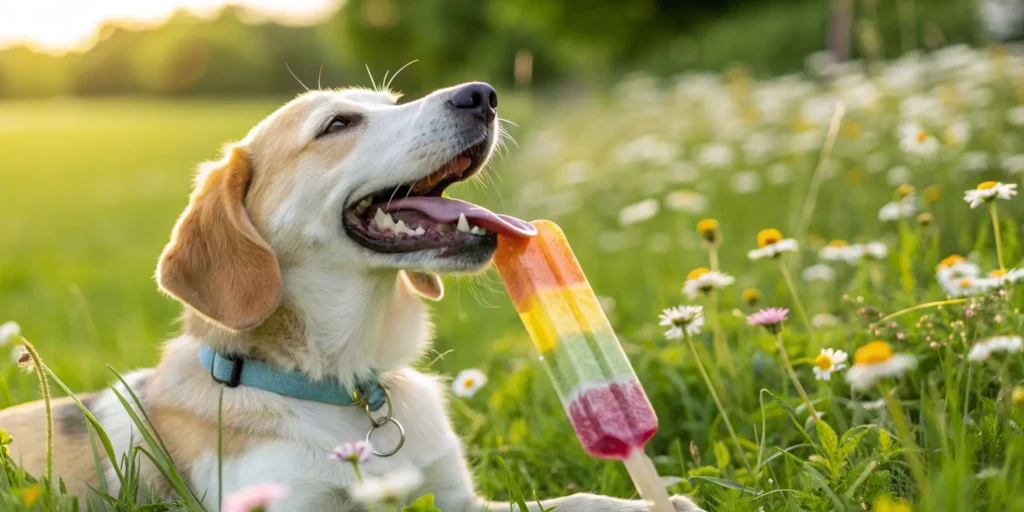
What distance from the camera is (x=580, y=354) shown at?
2521 millimetres

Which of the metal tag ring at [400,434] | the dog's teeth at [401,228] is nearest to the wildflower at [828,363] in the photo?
the metal tag ring at [400,434]

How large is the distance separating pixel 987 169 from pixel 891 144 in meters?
1.71

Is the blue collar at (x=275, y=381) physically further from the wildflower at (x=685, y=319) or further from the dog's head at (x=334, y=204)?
the wildflower at (x=685, y=319)

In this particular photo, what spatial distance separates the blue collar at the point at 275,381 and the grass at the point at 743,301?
1.43 feet

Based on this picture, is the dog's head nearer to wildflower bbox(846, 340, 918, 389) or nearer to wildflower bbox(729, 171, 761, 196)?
wildflower bbox(846, 340, 918, 389)

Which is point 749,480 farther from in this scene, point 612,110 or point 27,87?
point 27,87

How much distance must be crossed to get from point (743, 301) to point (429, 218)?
220cm

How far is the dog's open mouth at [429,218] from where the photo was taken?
9.82 ft

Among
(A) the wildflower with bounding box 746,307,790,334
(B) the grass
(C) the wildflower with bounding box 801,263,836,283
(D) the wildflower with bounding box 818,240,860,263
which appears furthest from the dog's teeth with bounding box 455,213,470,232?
(C) the wildflower with bounding box 801,263,836,283

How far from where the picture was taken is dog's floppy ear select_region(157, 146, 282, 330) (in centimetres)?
294

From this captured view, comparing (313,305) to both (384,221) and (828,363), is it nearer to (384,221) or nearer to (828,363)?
(384,221)

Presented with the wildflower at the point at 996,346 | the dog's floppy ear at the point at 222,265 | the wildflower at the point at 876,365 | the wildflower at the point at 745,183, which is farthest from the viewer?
the wildflower at the point at 745,183

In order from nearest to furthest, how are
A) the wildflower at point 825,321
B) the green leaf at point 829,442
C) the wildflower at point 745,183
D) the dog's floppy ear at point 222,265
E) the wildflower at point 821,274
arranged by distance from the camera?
the green leaf at point 829,442
the dog's floppy ear at point 222,265
the wildflower at point 825,321
the wildflower at point 821,274
the wildflower at point 745,183

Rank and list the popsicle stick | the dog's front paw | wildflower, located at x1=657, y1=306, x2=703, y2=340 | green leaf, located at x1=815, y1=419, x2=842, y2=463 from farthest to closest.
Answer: wildflower, located at x1=657, y1=306, x2=703, y2=340
the dog's front paw
green leaf, located at x1=815, y1=419, x2=842, y2=463
the popsicle stick
